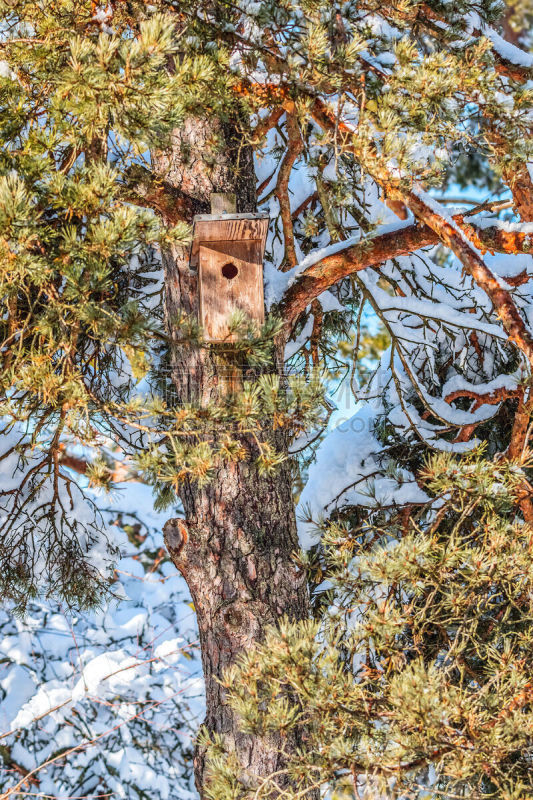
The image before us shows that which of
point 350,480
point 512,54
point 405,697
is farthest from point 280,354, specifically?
point 512,54

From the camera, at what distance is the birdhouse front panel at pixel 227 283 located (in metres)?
2.39

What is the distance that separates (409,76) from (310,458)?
204 centimetres

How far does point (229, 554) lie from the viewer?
2469 millimetres

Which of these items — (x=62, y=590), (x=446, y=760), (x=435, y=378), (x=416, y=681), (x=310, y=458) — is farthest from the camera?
(x=310, y=458)

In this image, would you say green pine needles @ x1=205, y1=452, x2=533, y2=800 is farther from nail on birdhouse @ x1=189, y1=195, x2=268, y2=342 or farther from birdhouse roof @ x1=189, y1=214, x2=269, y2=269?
birdhouse roof @ x1=189, y1=214, x2=269, y2=269

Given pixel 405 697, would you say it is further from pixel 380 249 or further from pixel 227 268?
pixel 380 249

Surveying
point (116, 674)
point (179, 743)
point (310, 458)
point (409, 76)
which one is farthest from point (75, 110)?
point (179, 743)

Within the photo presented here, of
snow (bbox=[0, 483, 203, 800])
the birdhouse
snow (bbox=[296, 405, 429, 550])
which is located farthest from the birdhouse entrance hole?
snow (bbox=[0, 483, 203, 800])

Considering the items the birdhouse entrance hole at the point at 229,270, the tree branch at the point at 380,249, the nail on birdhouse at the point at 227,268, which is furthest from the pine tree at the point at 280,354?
the birdhouse entrance hole at the point at 229,270

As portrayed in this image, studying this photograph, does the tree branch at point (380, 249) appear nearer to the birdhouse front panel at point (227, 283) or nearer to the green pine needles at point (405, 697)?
the birdhouse front panel at point (227, 283)

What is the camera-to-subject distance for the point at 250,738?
233 cm

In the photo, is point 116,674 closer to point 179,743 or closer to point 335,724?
point 179,743

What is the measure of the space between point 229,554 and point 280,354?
70 centimetres

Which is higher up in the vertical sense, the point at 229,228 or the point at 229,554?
the point at 229,228
